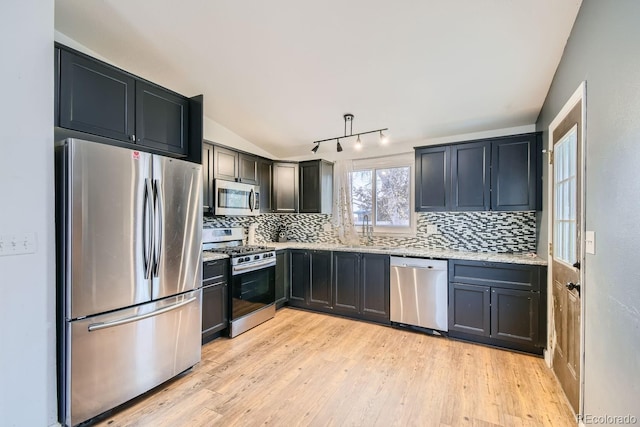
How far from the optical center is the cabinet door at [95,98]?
1.93m

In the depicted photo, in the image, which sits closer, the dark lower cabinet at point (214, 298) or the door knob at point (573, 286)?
the door knob at point (573, 286)

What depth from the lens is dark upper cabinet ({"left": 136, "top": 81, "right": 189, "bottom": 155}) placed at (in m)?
2.38

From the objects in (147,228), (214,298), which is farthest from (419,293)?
(147,228)

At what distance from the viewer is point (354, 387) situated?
7.36ft

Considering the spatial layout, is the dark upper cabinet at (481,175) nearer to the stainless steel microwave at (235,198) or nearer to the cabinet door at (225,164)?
the stainless steel microwave at (235,198)

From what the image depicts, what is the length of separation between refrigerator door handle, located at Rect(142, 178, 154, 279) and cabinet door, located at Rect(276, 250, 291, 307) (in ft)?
6.56

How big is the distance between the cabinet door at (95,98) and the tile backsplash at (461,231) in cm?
160

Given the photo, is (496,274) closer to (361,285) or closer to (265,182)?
(361,285)

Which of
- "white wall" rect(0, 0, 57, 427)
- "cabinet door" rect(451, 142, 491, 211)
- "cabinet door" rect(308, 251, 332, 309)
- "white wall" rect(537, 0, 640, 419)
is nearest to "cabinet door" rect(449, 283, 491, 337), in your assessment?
"cabinet door" rect(451, 142, 491, 211)

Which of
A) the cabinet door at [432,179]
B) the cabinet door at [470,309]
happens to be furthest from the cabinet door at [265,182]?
the cabinet door at [470,309]

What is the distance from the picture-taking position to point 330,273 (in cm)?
387

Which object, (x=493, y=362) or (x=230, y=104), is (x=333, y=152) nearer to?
(x=230, y=104)

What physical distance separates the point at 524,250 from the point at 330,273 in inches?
90.9

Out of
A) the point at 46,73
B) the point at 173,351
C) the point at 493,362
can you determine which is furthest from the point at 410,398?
the point at 46,73
